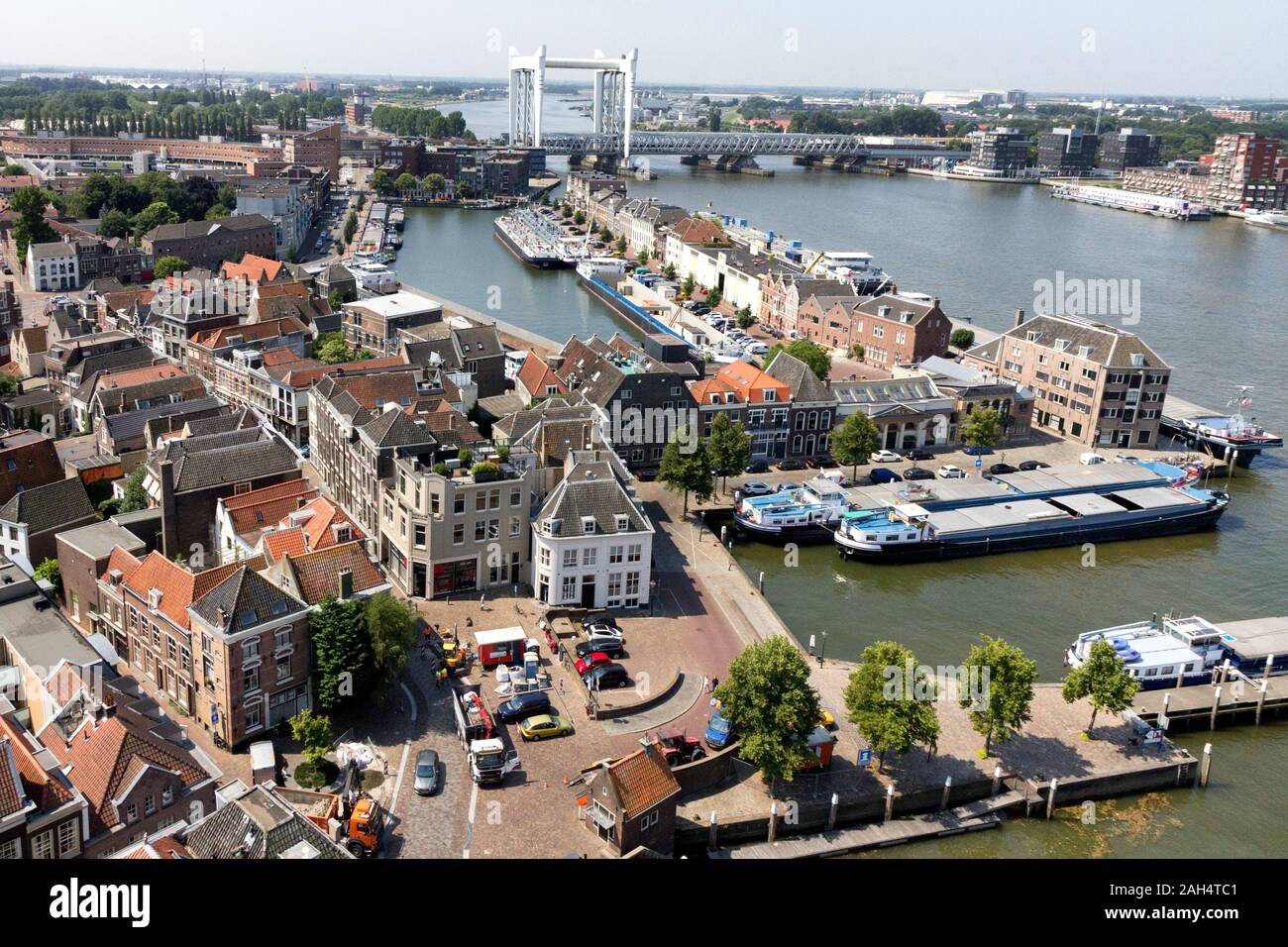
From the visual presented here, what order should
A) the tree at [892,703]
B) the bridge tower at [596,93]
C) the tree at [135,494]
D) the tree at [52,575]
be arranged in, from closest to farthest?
the tree at [892,703]
the tree at [52,575]
the tree at [135,494]
the bridge tower at [596,93]

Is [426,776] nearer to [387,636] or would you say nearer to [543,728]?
[543,728]

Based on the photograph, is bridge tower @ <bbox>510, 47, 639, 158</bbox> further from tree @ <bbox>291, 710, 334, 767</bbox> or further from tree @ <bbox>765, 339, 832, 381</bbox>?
tree @ <bbox>291, 710, 334, 767</bbox>

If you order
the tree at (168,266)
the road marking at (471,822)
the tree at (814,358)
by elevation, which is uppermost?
the tree at (168,266)

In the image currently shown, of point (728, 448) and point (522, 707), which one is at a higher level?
point (728, 448)

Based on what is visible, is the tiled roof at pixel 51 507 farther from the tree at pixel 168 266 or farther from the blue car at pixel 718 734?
the tree at pixel 168 266

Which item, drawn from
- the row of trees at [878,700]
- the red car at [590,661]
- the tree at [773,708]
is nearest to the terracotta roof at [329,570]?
the red car at [590,661]

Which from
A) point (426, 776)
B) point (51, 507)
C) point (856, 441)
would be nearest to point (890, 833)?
point (426, 776)
